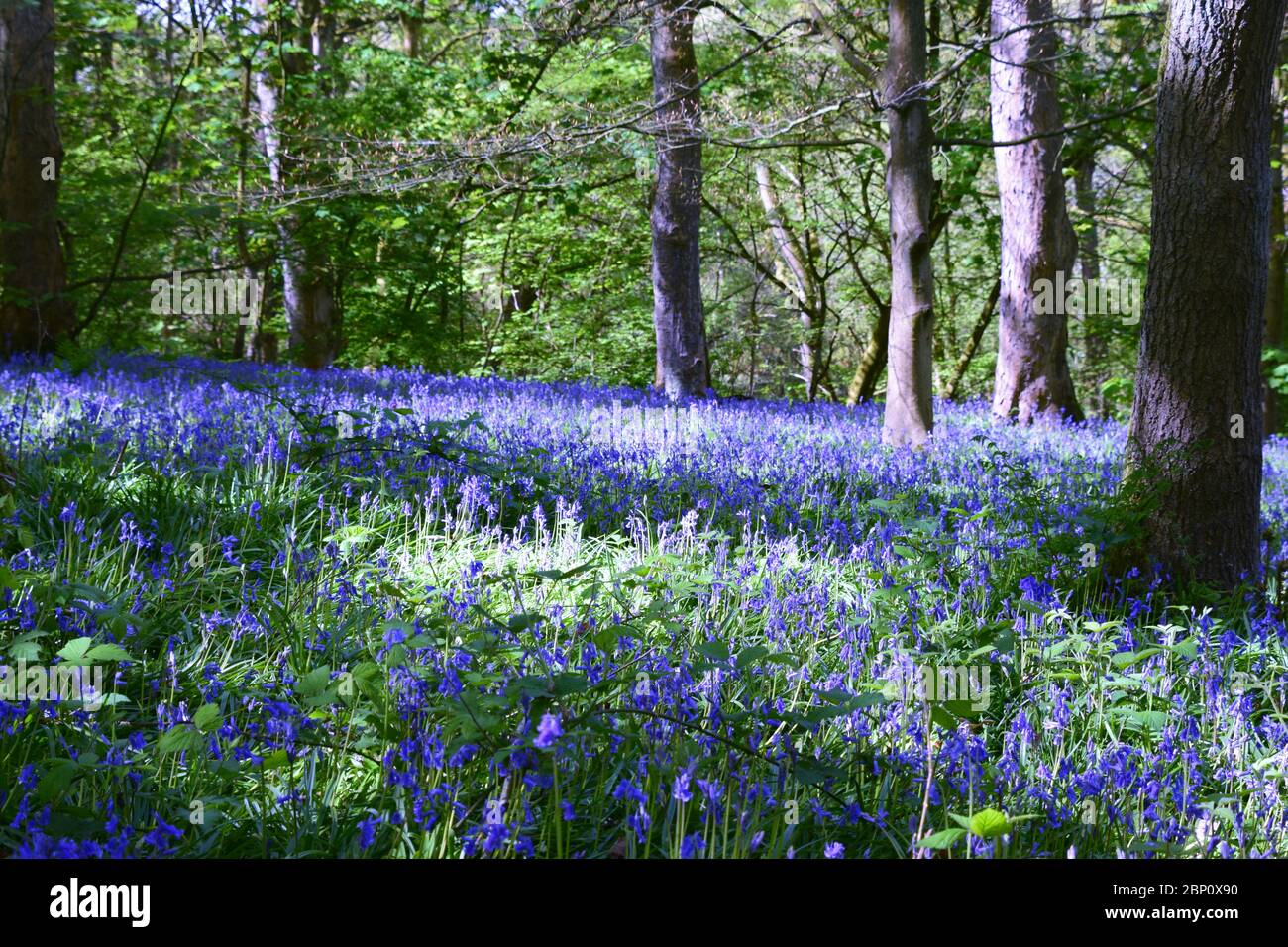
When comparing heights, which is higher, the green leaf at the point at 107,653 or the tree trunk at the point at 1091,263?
the tree trunk at the point at 1091,263

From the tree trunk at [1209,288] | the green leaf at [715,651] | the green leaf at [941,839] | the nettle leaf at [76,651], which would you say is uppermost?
the tree trunk at [1209,288]

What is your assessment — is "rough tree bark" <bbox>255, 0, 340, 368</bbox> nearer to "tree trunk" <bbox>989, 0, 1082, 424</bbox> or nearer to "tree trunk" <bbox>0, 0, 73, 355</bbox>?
"tree trunk" <bbox>0, 0, 73, 355</bbox>

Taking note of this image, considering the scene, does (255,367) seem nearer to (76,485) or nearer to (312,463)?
(312,463)

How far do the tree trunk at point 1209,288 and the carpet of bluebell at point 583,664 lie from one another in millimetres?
277

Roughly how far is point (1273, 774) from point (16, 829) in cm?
306

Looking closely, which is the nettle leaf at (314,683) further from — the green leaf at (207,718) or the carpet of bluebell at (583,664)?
the green leaf at (207,718)

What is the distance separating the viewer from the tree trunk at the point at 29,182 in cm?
1024

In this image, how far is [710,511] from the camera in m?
5.31

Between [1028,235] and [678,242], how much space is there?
4.12 meters

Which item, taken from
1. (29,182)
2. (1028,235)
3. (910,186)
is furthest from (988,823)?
(29,182)

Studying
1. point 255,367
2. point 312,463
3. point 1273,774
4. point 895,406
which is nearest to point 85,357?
point 255,367

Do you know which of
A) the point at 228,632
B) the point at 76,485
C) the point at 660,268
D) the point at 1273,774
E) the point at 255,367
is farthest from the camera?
the point at 660,268

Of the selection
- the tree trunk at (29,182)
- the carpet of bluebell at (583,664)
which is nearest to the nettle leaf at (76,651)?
the carpet of bluebell at (583,664)

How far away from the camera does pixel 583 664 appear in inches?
121
